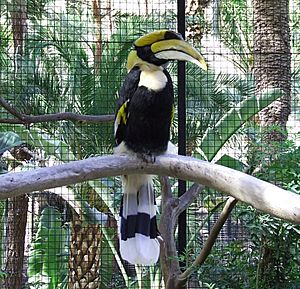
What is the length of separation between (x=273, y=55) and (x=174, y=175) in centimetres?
180

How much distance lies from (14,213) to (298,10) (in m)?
2.50

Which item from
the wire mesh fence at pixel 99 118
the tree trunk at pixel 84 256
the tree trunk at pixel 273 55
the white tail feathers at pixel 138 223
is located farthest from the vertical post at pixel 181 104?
the tree trunk at pixel 273 55

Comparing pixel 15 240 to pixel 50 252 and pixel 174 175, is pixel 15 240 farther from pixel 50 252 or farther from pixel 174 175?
pixel 174 175

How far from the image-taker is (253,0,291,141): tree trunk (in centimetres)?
309

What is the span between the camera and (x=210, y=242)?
1.78 metres

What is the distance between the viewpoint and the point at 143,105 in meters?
1.70

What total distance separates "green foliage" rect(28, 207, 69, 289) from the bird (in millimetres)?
1320

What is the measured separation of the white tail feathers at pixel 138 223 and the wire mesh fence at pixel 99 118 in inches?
16.4

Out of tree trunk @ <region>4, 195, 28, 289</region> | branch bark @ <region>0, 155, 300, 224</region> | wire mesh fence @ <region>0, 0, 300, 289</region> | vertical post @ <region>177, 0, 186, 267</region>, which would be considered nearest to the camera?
branch bark @ <region>0, 155, 300, 224</region>

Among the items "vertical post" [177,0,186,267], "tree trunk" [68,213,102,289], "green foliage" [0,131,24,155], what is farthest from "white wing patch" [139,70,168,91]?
"tree trunk" [68,213,102,289]

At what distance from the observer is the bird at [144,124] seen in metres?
1.67

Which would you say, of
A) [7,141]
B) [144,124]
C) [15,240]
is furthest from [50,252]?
[144,124]

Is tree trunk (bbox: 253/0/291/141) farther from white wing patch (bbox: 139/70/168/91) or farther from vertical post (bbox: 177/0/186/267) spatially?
white wing patch (bbox: 139/70/168/91)

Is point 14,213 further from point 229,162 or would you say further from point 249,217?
point 249,217
